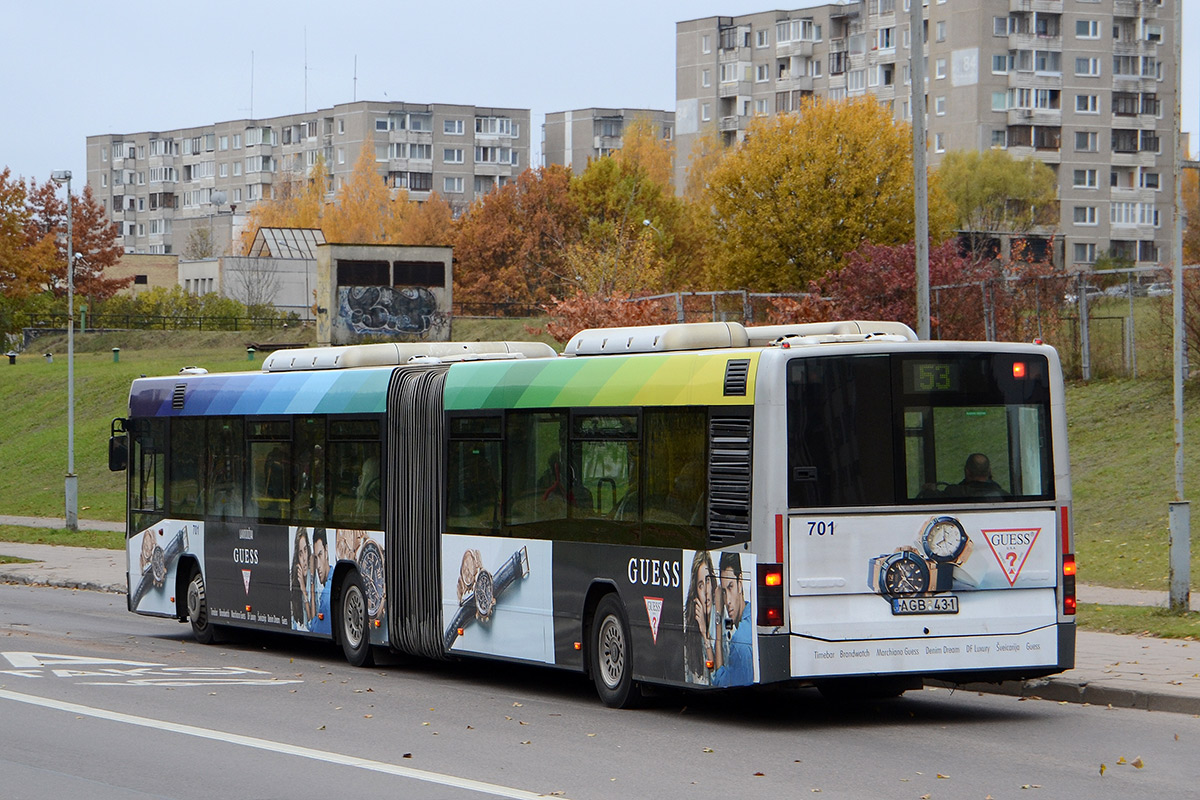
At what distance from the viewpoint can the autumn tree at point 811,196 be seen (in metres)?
58.4

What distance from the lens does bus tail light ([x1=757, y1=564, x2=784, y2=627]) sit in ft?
37.6

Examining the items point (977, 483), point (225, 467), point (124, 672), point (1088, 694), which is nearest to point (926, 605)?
point (977, 483)

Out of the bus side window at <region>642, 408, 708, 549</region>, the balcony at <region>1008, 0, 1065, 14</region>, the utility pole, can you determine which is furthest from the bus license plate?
the balcony at <region>1008, 0, 1065, 14</region>

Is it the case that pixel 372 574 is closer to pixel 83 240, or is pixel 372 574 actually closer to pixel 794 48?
pixel 83 240

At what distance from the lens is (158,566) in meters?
20.5

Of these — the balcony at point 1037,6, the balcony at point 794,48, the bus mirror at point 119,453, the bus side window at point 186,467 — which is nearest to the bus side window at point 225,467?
the bus side window at point 186,467

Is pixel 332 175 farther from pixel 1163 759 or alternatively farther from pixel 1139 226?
pixel 1163 759

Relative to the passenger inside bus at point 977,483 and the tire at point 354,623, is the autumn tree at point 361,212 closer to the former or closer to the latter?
the tire at point 354,623

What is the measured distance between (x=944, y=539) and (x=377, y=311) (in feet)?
171

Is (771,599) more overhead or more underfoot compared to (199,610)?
more overhead

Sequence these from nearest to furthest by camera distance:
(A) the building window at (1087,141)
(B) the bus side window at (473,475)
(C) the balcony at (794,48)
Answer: (B) the bus side window at (473,475) → (A) the building window at (1087,141) → (C) the balcony at (794,48)

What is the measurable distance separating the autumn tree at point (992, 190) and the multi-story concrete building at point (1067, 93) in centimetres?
917

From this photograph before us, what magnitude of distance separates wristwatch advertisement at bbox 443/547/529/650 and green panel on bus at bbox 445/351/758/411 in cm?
130

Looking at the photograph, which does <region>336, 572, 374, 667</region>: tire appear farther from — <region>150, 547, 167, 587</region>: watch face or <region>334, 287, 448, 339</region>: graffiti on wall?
<region>334, 287, 448, 339</region>: graffiti on wall
